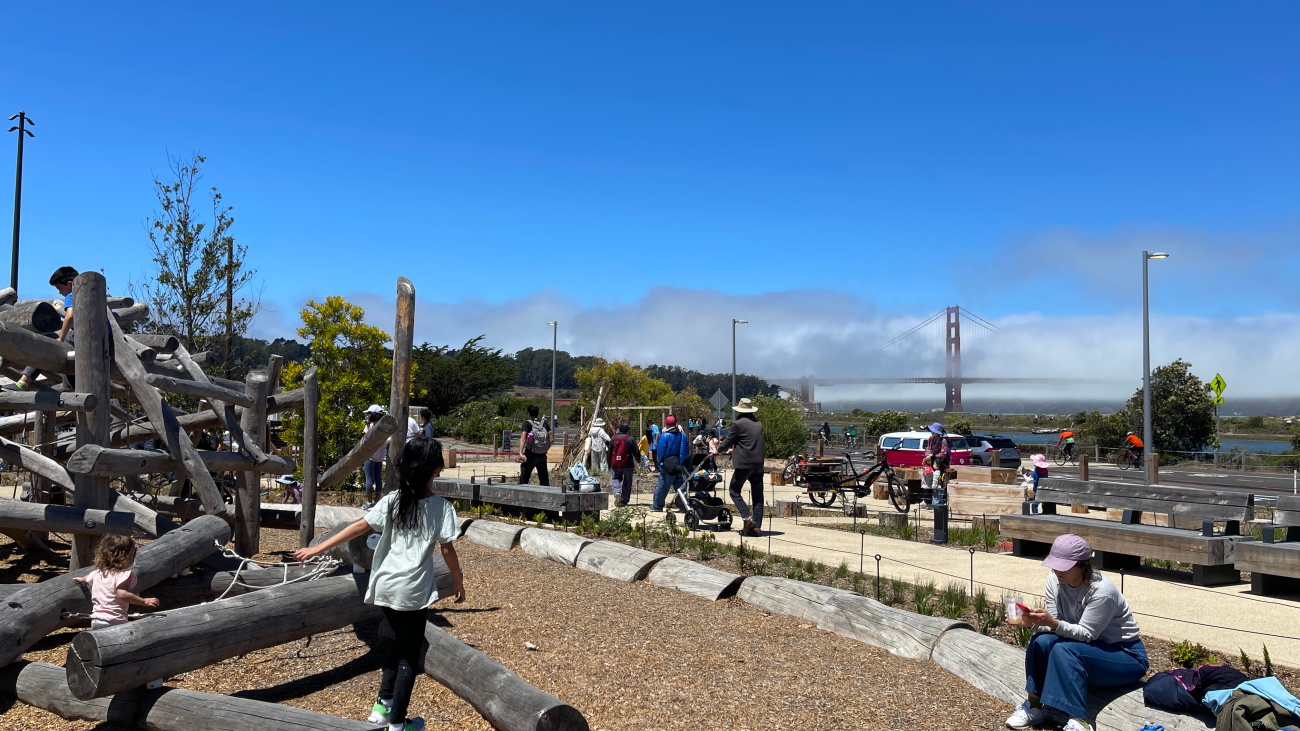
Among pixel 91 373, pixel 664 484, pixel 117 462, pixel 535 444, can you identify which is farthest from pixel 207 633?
pixel 664 484

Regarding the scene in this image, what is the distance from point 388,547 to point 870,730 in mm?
2451

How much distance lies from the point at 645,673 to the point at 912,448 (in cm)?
2442

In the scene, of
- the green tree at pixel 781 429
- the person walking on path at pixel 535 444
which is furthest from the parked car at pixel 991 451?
the person walking on path at pixel 535 444

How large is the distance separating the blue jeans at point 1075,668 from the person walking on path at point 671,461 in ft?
28.0

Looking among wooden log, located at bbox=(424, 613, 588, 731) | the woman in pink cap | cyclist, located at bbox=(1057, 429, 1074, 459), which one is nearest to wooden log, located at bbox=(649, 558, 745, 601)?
wooden log, located at bbox=(424, 613, 588, 731)

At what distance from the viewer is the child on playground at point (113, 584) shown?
466 centimetres

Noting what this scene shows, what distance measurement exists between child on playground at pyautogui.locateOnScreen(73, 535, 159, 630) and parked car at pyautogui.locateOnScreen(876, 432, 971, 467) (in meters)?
23.9

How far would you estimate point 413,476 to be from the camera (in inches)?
165

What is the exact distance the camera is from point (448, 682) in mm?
4582

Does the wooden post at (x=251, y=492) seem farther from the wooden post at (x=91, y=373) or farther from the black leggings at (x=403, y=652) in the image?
the black leggings at (x=403, y=652)

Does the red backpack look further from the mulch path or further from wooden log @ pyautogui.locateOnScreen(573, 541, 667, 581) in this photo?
A: the mulch path

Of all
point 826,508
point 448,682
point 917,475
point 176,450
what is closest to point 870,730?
point 448,682

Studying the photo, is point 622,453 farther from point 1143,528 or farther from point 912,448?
point 912,448

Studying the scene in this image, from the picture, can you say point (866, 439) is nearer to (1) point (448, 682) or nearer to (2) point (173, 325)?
(2) point (173, 325)
